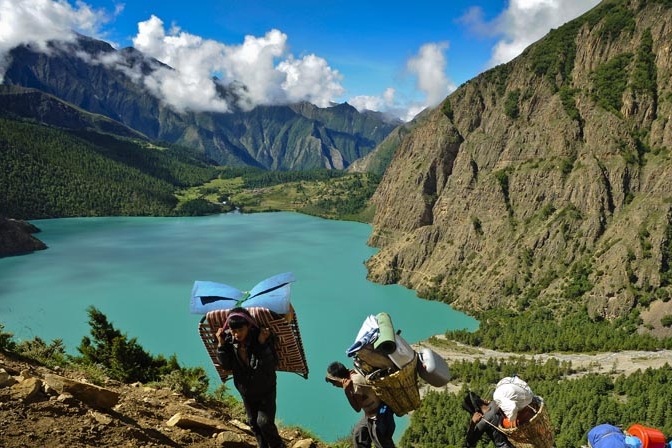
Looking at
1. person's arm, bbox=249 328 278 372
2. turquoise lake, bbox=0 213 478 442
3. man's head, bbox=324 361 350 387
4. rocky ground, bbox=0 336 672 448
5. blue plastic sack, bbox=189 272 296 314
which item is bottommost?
turquoise lake, bbox=0 213 478 442

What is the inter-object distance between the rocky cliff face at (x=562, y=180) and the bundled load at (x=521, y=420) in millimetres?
83054

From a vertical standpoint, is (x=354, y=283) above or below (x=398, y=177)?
below

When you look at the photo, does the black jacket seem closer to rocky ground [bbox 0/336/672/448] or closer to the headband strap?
the headband strap

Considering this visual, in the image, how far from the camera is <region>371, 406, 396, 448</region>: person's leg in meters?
6.77

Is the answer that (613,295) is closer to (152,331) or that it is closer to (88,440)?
(152,331)

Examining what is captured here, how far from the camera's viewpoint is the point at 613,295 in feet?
269

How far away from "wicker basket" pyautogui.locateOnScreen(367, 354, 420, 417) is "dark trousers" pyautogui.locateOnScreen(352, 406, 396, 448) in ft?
1.02

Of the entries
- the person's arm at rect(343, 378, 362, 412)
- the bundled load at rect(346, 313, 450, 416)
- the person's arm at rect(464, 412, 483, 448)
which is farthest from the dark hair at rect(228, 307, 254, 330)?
the person's arm at rect(464, 412, 483, 448)

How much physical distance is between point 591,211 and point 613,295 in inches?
801

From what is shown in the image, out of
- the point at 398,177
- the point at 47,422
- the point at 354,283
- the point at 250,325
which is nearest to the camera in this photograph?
the point at 250,325

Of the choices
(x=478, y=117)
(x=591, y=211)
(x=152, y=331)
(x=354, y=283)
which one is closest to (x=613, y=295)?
(x=591, y=211)

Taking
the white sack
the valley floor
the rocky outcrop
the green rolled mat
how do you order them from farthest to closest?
the rocky outcrop
the valley floor
the white sack
the green rolled mat

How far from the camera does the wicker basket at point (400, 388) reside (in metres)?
6.21

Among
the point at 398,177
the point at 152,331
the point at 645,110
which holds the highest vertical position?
the point at 645,110
